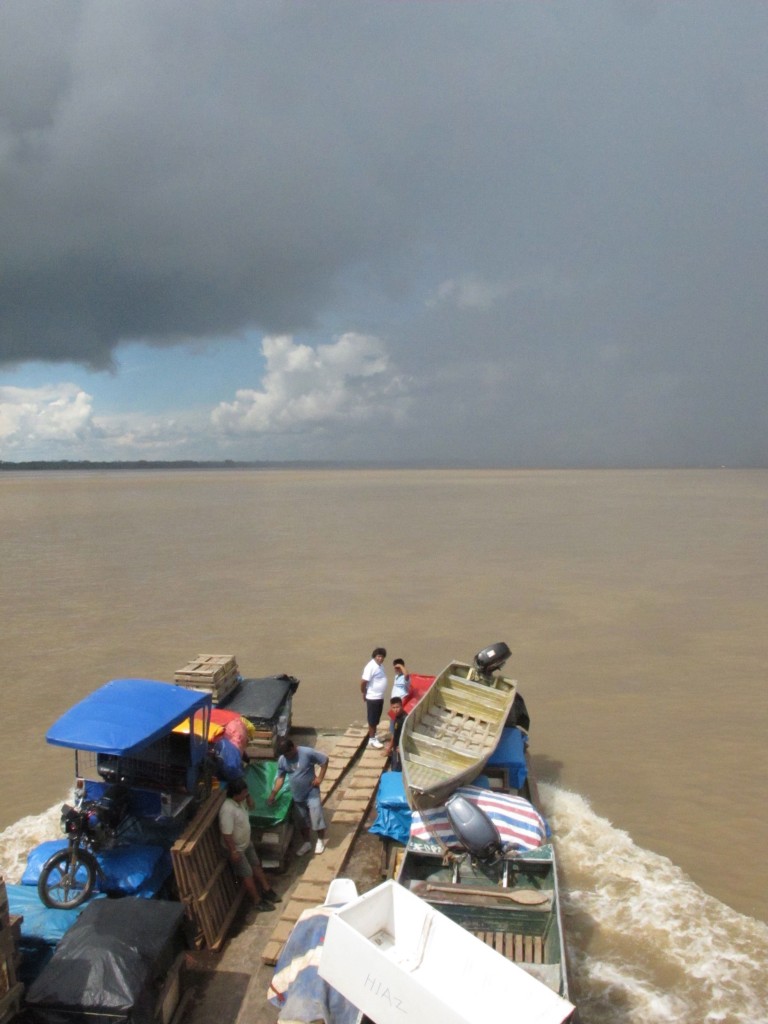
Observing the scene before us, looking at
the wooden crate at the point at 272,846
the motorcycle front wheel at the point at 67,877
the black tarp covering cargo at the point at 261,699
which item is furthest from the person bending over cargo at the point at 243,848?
the black tarp covering cargo at the point at 261,699

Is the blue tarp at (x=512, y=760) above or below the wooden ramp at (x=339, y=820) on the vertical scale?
above

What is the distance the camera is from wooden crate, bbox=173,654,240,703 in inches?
406

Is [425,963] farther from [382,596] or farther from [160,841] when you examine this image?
[382,596]

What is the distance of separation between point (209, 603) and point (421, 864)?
16859 millimetres

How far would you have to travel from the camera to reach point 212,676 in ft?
33.9

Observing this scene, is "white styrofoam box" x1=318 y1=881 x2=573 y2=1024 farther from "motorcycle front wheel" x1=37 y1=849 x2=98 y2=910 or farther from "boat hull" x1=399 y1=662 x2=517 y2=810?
"motorcycle front wheel" x1=37 y1=849 x2=98 y2=910

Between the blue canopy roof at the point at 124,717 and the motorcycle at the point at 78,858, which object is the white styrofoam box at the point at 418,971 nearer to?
the blue canopy roof at the point at 124,717

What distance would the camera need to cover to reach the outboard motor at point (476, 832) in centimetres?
716

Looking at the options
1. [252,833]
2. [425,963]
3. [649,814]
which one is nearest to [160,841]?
[252,833]

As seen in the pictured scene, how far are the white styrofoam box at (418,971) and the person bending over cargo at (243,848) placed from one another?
7.50ft

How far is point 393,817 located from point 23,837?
5.28 m

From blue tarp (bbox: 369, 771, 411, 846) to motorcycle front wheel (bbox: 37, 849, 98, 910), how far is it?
2999 mm

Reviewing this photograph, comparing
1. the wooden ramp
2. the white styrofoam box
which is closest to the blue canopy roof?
the wooden ramp

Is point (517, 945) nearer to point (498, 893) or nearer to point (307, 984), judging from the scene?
point (498, 893)
